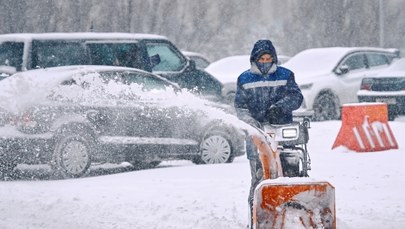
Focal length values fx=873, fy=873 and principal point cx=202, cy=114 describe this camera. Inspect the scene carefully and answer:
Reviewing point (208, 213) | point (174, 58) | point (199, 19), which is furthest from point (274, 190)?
point (199, 19)

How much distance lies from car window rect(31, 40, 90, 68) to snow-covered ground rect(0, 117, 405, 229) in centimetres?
335

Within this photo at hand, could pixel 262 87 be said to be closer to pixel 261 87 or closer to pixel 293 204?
pixel 261 87

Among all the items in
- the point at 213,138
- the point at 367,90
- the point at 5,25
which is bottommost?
the point at 213,138

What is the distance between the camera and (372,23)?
4162 cm

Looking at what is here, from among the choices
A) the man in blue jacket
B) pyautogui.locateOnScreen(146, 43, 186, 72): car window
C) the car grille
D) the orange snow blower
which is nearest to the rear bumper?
the car grille

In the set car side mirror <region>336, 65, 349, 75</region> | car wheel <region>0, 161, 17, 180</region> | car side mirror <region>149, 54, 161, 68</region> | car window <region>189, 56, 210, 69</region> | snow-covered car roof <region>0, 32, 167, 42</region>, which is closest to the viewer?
car wheel <region>0, 161, 17, 180</region>

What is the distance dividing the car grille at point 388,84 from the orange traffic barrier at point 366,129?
496 centimetres

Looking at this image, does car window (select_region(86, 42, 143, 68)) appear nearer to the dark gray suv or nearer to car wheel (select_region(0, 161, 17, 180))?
the dark gray suv

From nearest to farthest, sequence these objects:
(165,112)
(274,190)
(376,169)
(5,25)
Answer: (274,190)
(376,169)
(165,112)
(5,25)

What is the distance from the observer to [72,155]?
37.4 feet

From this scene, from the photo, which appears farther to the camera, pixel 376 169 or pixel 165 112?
pixel 165 112

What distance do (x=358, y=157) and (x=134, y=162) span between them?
3.27 meters

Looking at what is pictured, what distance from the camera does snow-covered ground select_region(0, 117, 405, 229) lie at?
826 centimetres

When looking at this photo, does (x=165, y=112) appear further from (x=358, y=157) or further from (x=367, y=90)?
(x=367, y=90)
